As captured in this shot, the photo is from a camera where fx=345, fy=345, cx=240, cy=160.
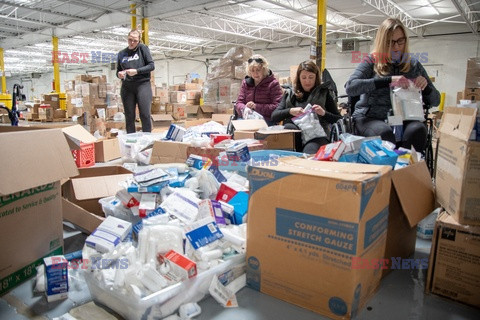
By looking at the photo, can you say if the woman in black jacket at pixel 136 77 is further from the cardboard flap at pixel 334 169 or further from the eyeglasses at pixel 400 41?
the cardboard flap at pixel 334 169

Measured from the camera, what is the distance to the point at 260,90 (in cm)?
335

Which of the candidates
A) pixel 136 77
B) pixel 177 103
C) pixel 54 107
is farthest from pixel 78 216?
pixel 54 107

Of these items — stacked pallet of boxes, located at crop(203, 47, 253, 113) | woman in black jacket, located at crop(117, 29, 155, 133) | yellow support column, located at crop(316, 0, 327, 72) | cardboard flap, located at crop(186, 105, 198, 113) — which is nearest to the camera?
woman in black jacket, located at crop(117, 29, 155, 133)

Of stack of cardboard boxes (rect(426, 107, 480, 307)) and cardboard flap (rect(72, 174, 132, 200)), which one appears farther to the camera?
cardboard flap (rect(72, 174, 132, 200))

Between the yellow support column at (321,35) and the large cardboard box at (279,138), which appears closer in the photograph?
the large cardboard box at (279,138)

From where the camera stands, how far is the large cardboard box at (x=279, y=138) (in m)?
2.39

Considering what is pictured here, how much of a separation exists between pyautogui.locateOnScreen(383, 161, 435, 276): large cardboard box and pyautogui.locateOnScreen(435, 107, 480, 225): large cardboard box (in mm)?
73

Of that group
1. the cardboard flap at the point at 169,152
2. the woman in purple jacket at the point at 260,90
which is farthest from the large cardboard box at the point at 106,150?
the woman in purple jacket at the point at 260,90

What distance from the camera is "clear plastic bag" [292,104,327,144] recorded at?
249 cm

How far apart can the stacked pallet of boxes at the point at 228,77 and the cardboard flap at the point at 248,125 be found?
9.24 feet

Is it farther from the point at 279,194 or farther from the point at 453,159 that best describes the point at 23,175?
the point at 453,159

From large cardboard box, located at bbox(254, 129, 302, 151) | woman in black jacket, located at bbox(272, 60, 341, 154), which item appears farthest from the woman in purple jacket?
large cardboard box, located at bbox(254, 129, 302, 151)

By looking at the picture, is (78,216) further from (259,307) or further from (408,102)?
(408,102)

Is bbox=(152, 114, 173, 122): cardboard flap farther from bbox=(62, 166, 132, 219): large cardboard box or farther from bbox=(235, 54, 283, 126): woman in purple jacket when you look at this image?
bbox=(62, 166, 132, 219): large cardboard box
